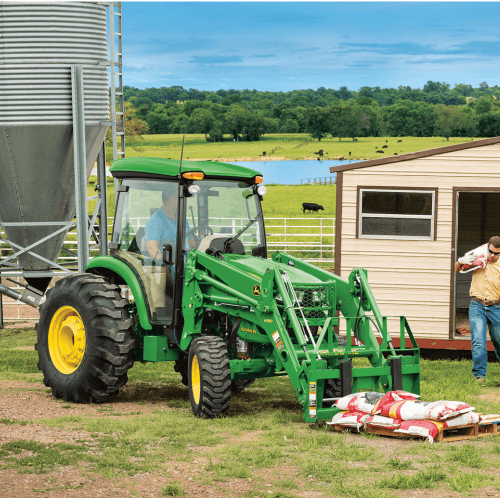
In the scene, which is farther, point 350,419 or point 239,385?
point 239,385

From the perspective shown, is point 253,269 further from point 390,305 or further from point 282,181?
point 282,181

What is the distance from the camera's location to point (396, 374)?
297 inches

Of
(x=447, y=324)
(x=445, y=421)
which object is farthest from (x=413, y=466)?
(x=447, y=324)

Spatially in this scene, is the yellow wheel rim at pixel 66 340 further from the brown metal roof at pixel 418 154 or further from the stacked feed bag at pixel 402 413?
the brown metal roof at pixel 418 154

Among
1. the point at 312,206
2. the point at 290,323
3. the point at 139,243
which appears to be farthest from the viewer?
the point at 312,206

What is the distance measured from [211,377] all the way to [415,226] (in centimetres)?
604

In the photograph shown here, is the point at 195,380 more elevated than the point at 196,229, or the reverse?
the point at 196,229

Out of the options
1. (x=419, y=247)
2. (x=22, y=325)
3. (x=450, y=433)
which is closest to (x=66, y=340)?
(x=450, y=433)

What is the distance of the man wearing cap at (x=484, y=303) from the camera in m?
10.0

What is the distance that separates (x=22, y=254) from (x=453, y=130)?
319 ft

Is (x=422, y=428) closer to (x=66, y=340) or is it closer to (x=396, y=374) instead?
(x=396, y=374)

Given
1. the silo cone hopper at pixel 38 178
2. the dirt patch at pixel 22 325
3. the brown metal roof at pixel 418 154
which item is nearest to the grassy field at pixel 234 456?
the brown metal roof at pixel 418 154

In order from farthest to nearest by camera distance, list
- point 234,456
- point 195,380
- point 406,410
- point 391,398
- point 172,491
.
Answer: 1. point 195,380
2. point 391,398
3. point 406,410
4. point 234,456
5. point 172,491

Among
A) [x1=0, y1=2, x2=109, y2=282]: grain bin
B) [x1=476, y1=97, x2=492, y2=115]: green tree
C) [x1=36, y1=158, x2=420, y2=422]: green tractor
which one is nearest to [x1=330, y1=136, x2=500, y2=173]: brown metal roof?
[x1=36, y1=158, x2=420, y2=422]: green tractor
